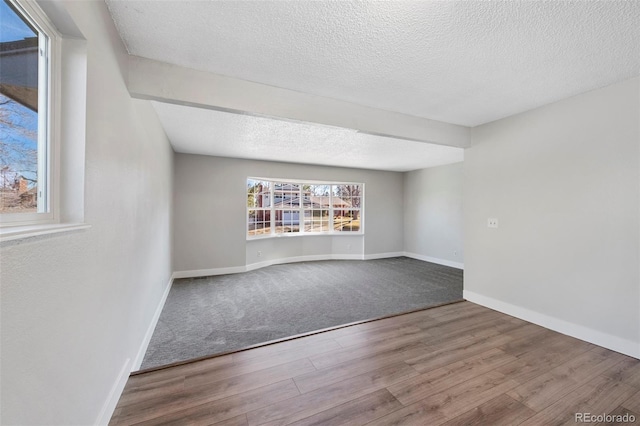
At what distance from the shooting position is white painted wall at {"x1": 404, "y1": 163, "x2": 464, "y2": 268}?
5535 mm

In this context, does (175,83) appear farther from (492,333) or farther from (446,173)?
(446,173)

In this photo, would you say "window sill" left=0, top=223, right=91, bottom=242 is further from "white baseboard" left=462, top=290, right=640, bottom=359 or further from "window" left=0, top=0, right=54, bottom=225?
"white baseboard" left=462, top=290, right=640, bottom=359

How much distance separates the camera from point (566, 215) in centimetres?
246

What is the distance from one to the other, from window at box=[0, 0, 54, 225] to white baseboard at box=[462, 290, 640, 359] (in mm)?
4000

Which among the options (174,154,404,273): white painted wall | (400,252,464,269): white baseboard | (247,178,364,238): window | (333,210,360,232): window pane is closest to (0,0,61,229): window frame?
(174,154,404,273): white painted wall

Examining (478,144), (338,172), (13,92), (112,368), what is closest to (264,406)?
(112,368)

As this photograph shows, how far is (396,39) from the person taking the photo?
5.25 feet

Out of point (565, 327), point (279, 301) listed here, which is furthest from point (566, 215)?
point (279, 301)

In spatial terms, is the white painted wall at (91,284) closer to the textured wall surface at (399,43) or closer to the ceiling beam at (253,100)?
the ceiling beam at (253,100)

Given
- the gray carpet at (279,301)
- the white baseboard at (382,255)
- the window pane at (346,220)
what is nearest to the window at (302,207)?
the window pane at (346,220)

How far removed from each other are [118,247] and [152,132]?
5.18 ft

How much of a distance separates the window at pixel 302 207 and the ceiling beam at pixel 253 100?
3276 millimetres

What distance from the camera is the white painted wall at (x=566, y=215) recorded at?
212 cm

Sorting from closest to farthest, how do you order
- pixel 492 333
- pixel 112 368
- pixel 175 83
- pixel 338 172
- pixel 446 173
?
pixel 112 368 → pixel 175 83 → pixel 492 333 → pixel 446 173 → pixel 338 172
